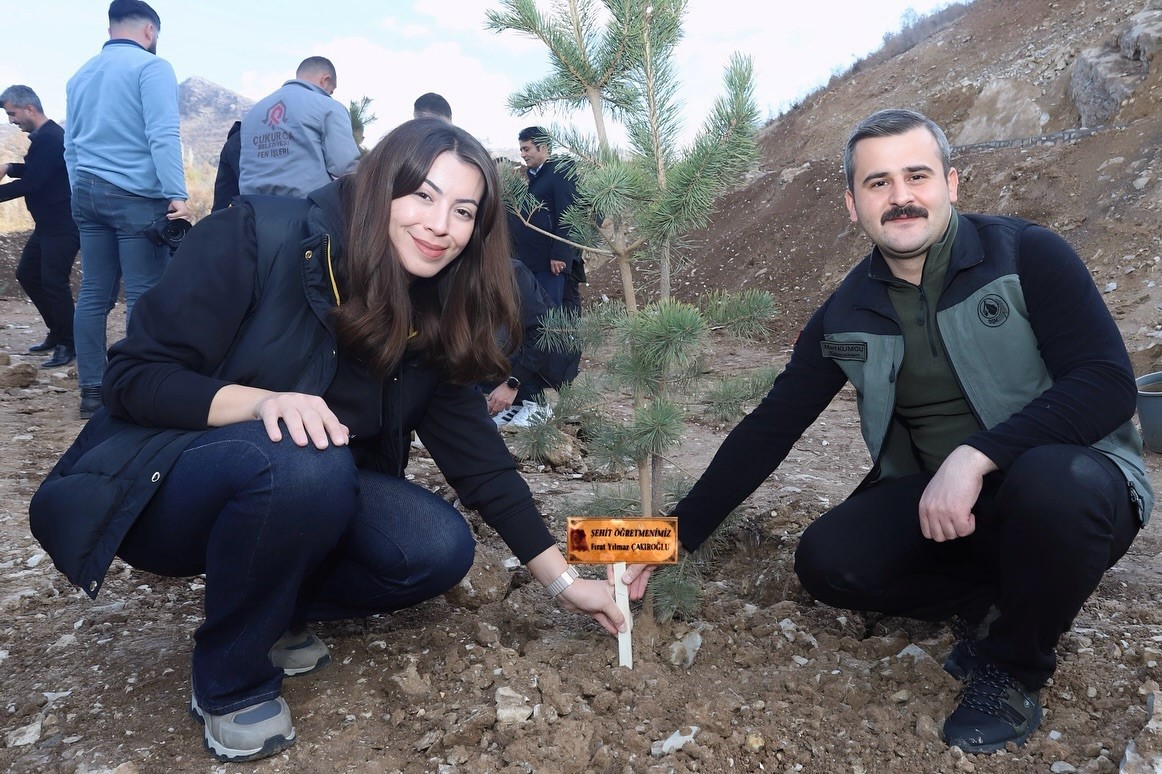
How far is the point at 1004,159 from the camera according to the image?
923cm

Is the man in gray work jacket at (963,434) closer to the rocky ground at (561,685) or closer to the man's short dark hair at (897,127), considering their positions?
the man's short dark hair at (897,127)

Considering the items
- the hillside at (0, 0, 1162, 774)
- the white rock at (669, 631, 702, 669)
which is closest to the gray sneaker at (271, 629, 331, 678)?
the hillside at (0, 0, 1162, 774)

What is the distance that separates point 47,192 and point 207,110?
73174 millimetres

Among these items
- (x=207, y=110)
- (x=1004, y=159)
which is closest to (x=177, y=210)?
(x=1004, y=159)

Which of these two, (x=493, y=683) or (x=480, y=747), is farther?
(x=493, y=683)

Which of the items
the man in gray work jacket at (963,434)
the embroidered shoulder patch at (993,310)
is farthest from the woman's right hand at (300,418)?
the embroidered shoulder patch at (993,310)

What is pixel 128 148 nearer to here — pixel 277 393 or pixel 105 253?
pixel 105 253

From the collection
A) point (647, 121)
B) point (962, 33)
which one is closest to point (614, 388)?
point (647, 121)

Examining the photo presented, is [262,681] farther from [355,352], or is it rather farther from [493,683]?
[355,352]

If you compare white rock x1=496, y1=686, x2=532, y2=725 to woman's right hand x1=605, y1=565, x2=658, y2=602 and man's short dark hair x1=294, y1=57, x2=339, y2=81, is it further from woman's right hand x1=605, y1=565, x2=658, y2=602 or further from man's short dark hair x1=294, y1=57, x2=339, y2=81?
man's short dark hair x1=294, y1=57, x2=339, y2=81

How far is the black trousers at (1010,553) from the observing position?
5.61 feet

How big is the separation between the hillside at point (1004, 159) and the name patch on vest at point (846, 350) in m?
3.89

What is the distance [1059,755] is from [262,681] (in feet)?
5.22

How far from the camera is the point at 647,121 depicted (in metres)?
2.28
